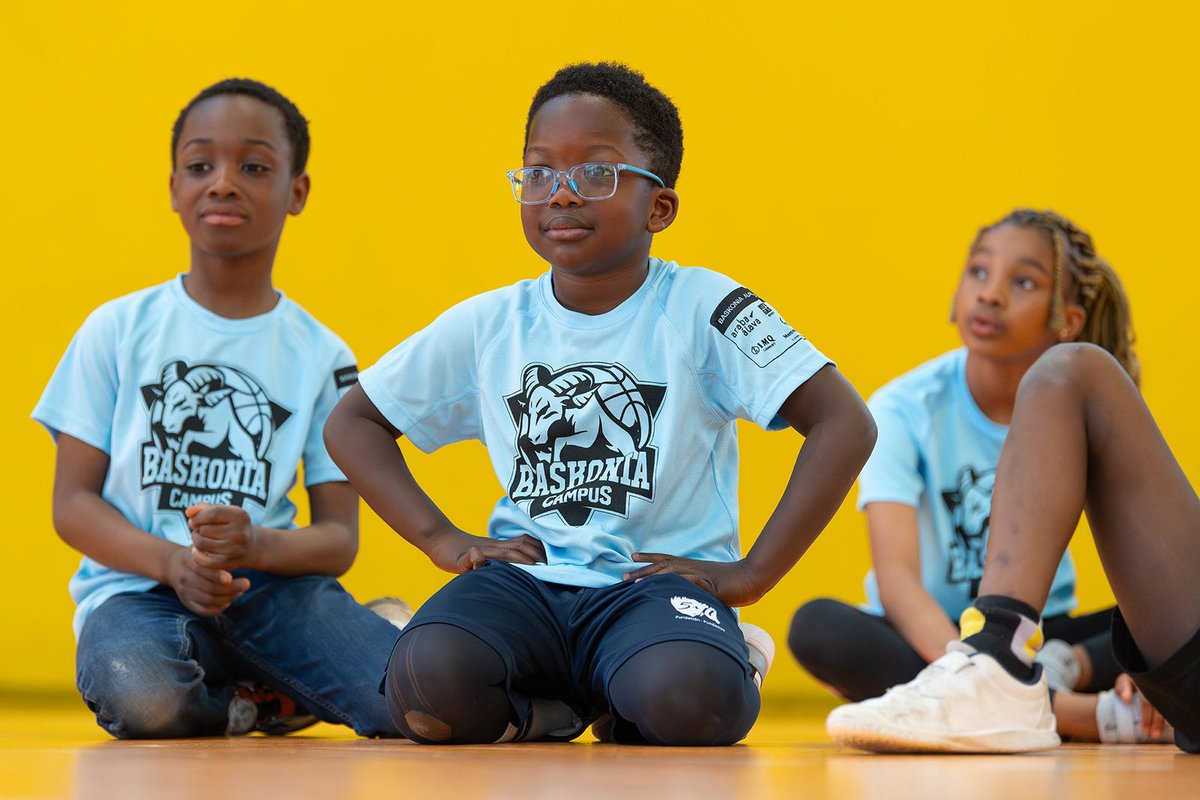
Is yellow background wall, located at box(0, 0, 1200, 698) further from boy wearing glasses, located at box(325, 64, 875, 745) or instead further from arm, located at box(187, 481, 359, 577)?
boy wearing glasses, located at box(325, 64, 875, 745)

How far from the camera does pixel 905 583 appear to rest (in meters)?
1.90

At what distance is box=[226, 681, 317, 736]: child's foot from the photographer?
172 cm

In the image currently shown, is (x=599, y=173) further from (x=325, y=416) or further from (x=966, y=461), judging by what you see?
(x=966, y=461)

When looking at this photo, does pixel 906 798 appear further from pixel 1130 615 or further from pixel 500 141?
pixel 500 141

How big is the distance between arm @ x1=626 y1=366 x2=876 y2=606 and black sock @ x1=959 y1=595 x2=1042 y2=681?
0.27m

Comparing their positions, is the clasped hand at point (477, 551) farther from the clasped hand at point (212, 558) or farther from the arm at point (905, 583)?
the arm at point (905, 583)

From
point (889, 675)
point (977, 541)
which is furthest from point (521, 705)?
point (977, 541)

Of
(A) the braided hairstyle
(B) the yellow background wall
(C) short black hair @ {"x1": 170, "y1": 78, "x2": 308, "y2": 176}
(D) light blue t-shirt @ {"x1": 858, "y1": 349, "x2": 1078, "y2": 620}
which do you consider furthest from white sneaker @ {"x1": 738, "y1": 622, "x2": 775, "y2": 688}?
(B) the yellow background wall

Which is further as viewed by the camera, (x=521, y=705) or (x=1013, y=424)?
(x=521, y=705)

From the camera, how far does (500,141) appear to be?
3.04m

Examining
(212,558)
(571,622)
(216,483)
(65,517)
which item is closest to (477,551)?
(571,622)

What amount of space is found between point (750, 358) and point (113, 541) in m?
0.78

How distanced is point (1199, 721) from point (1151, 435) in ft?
0.80

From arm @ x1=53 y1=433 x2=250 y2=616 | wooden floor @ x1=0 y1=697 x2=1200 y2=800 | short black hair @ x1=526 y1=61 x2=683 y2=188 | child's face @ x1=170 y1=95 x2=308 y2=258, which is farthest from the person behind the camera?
child's face @ x1=170 y1=95 x2=308 y2=258
